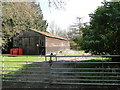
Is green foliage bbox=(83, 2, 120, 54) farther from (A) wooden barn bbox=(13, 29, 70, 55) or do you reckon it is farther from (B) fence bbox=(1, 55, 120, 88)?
(A) wooden barn bbox=(13, 29, 70, 55)

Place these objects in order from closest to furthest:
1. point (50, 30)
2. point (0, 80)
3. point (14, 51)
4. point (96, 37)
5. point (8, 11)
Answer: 1. point (0, 80)
2. point (96, 37)
3. point (8, 11)
4. point (14, 51)
5. point (50, 30)

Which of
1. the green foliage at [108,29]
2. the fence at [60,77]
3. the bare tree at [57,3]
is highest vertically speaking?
the bare tree at [57,3]

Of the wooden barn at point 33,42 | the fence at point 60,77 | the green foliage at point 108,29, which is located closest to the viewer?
the fence at point 60,77

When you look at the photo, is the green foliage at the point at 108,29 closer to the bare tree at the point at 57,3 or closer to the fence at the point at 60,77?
the fence at the point at 60,77

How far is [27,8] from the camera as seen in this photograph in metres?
5.46

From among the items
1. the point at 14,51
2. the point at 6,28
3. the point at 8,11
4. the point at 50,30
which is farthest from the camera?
the point at 50,30

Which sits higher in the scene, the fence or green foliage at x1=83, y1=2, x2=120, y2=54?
green foliage at x1=83, y1=2, x2=120, y2=54

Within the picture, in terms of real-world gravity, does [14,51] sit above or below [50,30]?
below

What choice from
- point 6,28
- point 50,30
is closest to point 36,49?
point 6,28

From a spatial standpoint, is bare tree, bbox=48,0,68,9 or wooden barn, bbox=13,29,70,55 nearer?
bare tree, bbox=48,0,68,9

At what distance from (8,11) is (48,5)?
3092mm

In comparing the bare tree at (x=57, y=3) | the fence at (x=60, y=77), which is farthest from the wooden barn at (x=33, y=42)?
the bare tree at (x=57, y=3)

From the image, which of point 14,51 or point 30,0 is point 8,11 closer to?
point 30,0

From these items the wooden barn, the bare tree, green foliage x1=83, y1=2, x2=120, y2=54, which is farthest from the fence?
the wooden barn
